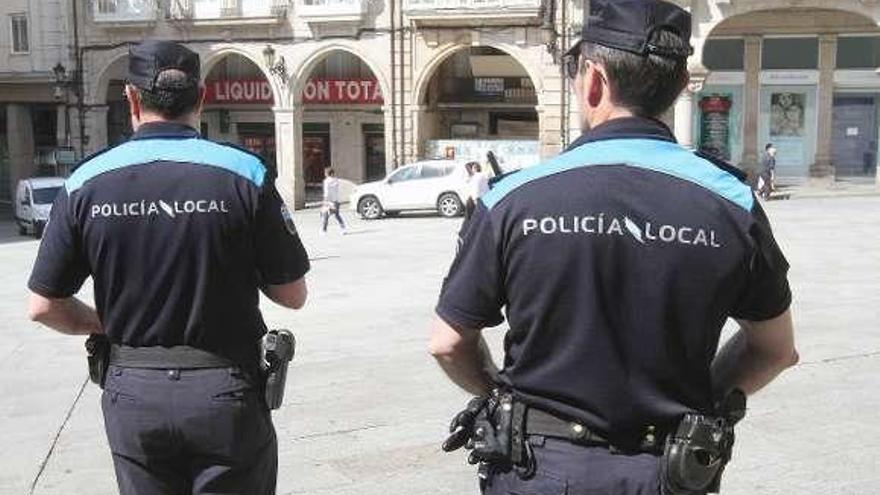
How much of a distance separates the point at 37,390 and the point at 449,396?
3.27 m

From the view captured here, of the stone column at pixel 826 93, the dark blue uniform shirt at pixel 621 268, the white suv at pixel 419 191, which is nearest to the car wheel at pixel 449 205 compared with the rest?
the white suv at pixel 419 191

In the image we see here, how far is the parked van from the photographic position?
88.8ft

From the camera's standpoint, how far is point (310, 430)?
650cm

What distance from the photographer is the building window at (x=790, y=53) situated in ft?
95.5

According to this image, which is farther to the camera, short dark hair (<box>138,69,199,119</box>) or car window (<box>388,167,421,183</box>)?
car window (<box>388,167,421,183</box>)

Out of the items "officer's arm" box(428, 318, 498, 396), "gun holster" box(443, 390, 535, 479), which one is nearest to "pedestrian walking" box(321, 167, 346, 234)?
"officer's arm" box(428, 318, 498, 396)

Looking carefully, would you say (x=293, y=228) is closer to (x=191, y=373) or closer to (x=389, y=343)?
(x=191, y=373)

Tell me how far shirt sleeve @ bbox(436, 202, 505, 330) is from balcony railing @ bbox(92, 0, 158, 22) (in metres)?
30.6

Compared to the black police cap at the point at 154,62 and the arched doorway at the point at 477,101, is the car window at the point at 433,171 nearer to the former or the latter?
the arched doorway at the point at 477,101

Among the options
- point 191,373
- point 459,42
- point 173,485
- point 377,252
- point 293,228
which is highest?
point 459,42

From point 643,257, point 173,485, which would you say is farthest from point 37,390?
point 643,257

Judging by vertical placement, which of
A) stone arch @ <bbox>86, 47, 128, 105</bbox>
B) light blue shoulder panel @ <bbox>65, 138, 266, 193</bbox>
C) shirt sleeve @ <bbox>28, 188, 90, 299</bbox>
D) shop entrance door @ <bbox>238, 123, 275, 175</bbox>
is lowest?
shop entrance door @ <bbox>238, 123, 275, 175</bbox>

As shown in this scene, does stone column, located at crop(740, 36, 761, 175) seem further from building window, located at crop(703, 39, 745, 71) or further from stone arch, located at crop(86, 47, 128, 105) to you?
stone arch, located at crop(86, 47, 128, 105)

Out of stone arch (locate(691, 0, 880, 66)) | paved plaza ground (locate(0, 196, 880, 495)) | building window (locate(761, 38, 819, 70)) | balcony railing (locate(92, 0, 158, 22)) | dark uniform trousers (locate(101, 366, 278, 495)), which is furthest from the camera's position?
balcony railing (locate(92, 0, 158, 22))
